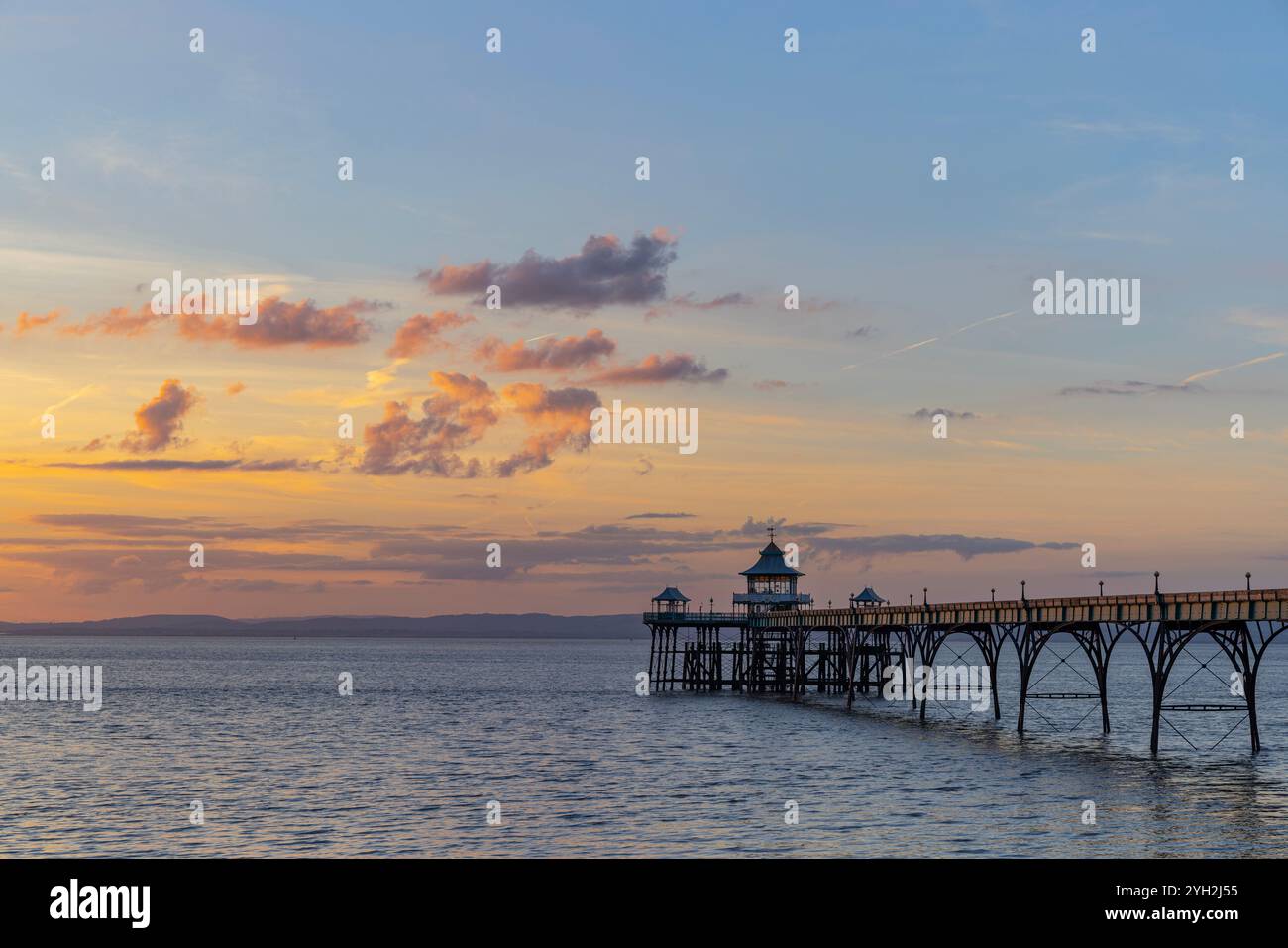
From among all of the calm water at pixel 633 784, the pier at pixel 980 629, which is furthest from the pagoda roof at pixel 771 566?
the calm water at pixel 633 784

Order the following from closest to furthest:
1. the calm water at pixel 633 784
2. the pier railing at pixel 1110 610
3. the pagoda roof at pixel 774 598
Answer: the calm water at pixel 633 784 < the pier railing at pixel 1110 610 < the pagoda roof at pixel 774 598

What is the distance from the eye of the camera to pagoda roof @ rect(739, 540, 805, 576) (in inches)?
4326

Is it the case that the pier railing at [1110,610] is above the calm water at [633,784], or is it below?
above

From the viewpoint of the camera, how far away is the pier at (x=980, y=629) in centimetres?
5012

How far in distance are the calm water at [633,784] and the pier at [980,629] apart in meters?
3.44

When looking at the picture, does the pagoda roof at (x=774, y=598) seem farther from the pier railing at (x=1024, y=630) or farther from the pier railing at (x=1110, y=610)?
the pier railing at (x=1110, y=610)

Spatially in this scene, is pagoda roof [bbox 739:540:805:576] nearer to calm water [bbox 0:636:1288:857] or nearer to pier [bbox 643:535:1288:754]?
pier [bbox 643:535:1288:754]

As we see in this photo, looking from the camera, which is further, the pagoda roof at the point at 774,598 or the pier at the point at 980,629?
the pagoda roof at the point at 774,598

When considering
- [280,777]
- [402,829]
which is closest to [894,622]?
[280,777]

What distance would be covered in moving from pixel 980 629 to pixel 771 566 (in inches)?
1696
